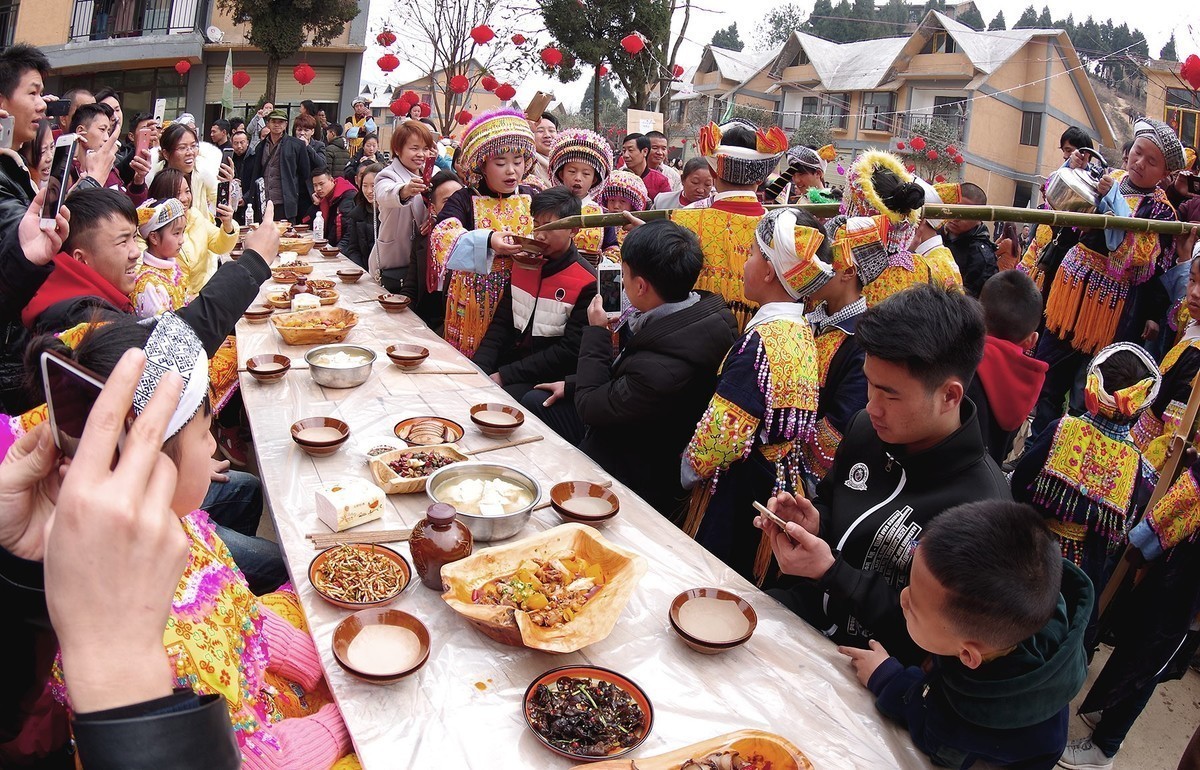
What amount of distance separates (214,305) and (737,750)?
2625 mm

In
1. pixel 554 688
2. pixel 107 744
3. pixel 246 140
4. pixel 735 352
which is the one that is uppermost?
pixel 246 140

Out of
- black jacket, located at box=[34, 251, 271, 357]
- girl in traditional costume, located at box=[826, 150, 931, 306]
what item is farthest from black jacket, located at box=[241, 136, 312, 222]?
girl in traditional costume, located at box=[826, 150, 931, 306]

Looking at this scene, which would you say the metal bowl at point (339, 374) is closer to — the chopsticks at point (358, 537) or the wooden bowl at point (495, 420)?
the wooden bowl at point (495, 420)

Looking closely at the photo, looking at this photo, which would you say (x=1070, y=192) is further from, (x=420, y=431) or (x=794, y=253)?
(x=420, y=431)

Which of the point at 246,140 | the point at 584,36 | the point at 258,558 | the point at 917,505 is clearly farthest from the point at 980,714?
the point at 584,36

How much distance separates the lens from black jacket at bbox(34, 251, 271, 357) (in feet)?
9.19

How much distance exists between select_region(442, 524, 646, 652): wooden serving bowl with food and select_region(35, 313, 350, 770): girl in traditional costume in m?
0.39

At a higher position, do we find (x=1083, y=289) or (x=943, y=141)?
(x=943, y=141)

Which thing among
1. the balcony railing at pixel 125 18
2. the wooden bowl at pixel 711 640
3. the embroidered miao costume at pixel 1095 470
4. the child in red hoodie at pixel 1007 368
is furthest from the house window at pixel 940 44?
the wooden bowl at pixel 711 640

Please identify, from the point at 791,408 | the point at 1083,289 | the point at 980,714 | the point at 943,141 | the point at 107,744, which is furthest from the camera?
the point at 943,141

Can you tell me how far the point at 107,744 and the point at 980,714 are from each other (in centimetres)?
147

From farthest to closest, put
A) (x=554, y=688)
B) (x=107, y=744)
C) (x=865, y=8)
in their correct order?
(x=865, y=8)
(x=554, y=688)
(x=107, y=744)

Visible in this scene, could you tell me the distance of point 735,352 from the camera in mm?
2680

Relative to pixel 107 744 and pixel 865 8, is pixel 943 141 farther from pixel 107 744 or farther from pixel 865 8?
pixel 865 8
